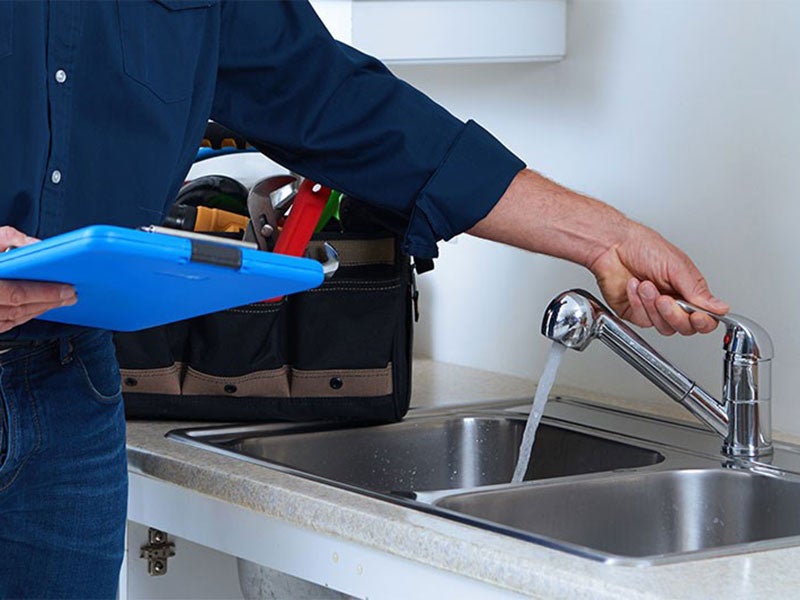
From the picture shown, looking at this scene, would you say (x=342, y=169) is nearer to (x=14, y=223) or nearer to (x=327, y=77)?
(x=327, y=77)

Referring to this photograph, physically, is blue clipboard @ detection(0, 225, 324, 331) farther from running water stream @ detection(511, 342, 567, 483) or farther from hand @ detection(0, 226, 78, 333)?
running water stream @ detection(511, 342, 567, 483)

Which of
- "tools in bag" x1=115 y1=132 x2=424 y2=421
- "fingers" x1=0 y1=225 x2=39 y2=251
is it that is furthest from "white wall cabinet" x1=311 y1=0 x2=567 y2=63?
"fingers" x1=0 y1=225 x2=39 y2=251

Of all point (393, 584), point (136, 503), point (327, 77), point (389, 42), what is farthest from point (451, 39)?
point (393, 584)

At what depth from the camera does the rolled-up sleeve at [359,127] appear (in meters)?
1.34

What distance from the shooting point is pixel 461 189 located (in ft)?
4.39

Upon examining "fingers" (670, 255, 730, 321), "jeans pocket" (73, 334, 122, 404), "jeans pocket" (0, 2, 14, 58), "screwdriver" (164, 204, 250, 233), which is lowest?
"jeans pocket" (73, 334, 122, 404)

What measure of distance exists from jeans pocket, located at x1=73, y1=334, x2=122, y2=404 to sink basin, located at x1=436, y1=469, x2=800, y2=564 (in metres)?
0.36

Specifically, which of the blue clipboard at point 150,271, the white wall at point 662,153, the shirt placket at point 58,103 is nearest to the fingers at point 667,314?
the white wall at point 662,153

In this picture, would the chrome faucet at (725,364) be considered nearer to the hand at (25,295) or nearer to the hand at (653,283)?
the hand at (653,283)

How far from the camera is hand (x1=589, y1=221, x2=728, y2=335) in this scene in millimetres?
1307

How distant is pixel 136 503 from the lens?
1.44m

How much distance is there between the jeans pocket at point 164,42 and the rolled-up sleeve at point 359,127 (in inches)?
3.0

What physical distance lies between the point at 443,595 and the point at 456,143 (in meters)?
0.48

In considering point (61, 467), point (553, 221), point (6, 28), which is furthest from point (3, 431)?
point (553, 221)
